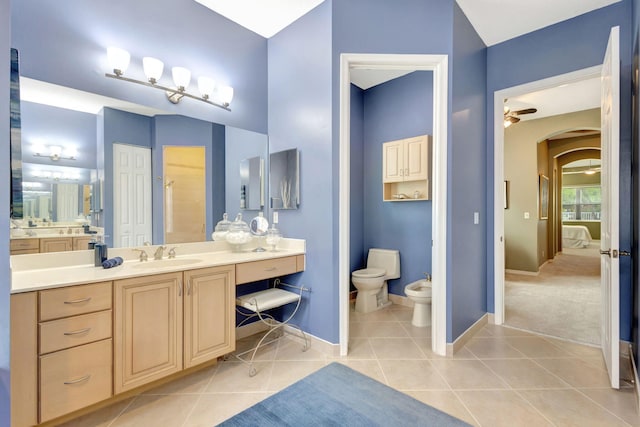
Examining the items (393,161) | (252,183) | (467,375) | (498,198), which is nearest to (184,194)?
(252,183)

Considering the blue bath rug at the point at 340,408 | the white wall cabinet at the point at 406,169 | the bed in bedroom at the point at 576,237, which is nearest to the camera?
the blue bath rug at the point at 340,408

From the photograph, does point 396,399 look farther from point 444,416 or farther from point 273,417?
point 273,417

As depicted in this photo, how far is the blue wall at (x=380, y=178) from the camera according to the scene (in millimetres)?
3379

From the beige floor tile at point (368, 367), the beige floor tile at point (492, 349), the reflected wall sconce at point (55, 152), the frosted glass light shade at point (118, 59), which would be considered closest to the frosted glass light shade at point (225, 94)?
the frosted glass light shade at point (118, 59)

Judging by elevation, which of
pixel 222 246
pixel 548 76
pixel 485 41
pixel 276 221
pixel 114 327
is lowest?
pixel 114 327

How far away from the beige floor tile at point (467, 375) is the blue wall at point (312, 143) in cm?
84

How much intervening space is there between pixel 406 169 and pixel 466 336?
1801mm

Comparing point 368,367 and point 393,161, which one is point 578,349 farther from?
point 393,161

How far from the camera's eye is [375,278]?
324cm

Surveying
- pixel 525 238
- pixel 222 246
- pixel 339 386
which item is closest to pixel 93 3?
pixel 222 246

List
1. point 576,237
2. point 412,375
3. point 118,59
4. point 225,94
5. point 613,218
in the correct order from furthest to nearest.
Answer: point 576,237, point 225,94, point 412,375, point 118,59, point 613,218

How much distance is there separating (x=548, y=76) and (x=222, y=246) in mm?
3404

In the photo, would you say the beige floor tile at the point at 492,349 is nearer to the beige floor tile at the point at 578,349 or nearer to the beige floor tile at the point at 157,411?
the beige floor tile at the point at 578,349

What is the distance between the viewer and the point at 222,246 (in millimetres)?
2623
